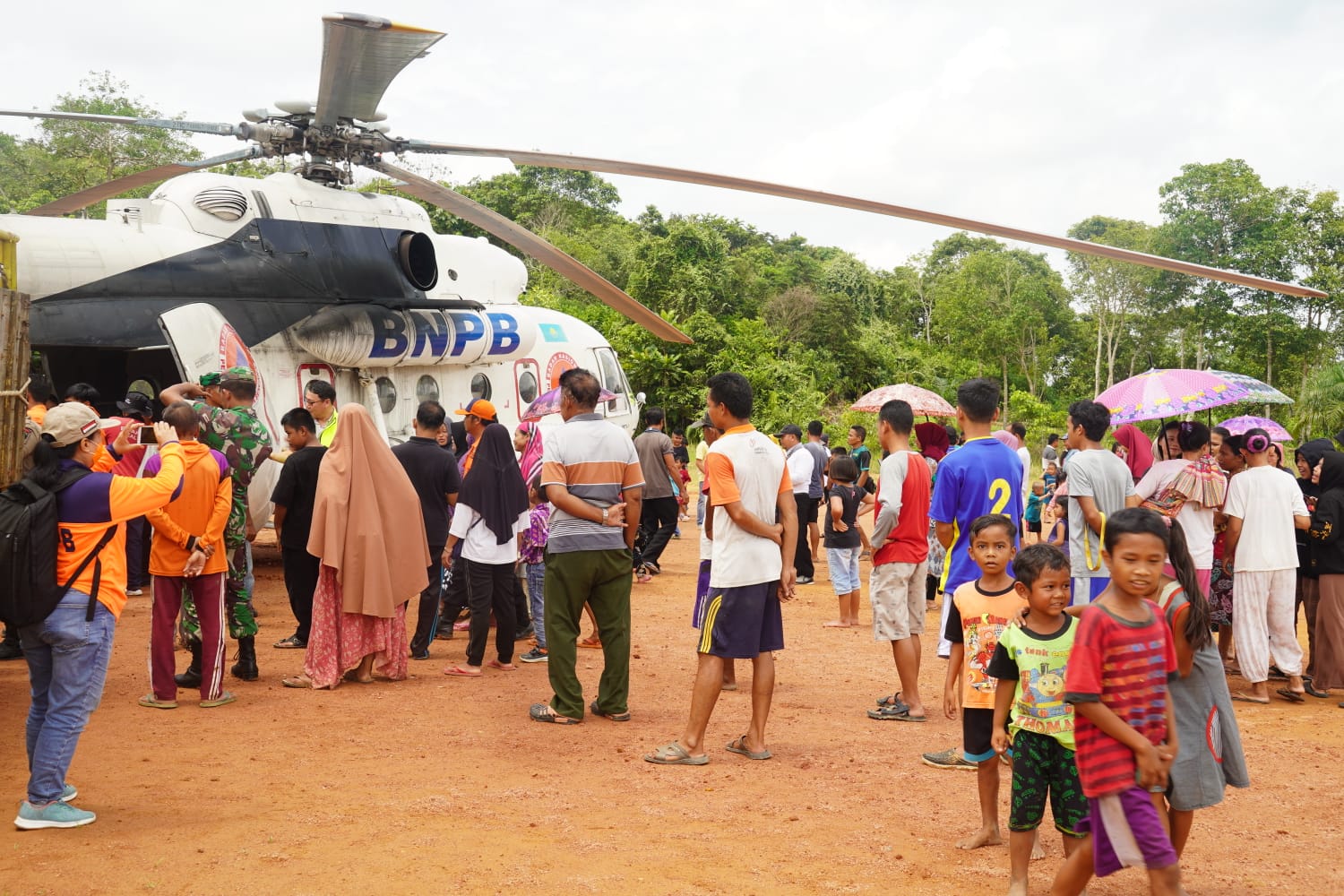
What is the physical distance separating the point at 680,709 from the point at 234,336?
5029 millimetres

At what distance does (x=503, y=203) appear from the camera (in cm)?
4553

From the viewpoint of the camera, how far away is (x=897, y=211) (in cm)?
783

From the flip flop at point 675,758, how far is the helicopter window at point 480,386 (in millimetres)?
7446

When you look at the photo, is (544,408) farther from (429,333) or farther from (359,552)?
(429,333)

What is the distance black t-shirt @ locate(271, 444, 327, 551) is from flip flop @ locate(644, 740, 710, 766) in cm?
314

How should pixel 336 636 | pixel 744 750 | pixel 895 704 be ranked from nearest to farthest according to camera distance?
pixel 744 750
pixel 895 704
pixel 336 636

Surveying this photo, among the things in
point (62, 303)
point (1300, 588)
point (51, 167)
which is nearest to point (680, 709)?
point (1300, 588)

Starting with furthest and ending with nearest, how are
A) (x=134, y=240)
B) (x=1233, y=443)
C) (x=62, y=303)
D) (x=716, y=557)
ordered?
(x=134, y=240) → (x=62, y=303) → (x=1233, y=443) → (x=716, y=557)

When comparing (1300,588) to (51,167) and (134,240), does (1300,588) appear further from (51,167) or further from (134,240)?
(51,167)

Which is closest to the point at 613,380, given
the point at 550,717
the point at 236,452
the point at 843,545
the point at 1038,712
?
the point at 843,545

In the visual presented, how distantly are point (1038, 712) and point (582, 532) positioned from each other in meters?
2.94

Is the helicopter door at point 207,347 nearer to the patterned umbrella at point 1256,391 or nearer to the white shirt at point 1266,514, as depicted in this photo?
the white shirt at point 1266,514

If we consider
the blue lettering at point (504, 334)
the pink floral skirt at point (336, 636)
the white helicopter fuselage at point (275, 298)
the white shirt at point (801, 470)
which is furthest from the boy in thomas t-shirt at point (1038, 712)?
the blue lettering at point (504, 334)

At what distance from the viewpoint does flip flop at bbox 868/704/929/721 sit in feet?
20.9
